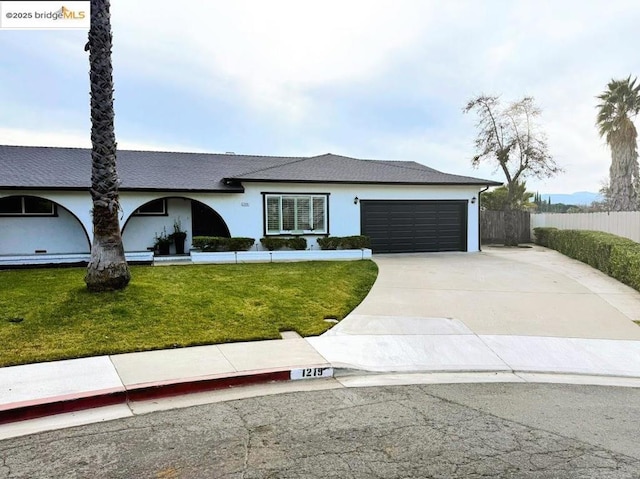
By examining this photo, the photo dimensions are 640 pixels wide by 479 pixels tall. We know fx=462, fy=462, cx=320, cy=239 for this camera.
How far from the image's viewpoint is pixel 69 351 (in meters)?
6.62

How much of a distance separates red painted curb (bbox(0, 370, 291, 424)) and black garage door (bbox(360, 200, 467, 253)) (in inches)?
497

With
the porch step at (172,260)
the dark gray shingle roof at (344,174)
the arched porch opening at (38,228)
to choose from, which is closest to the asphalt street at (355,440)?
the porch step at (172,260)

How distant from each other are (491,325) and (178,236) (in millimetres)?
11989

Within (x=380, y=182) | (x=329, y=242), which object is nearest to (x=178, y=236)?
(x=329, y=242)

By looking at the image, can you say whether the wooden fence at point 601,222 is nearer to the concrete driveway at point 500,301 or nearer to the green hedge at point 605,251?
the green hedge at point 605,251

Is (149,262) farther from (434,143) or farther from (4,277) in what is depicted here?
(434,143)

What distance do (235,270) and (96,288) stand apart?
4263mm

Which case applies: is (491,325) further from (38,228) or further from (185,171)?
(38,228)

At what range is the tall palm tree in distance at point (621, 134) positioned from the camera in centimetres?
2394

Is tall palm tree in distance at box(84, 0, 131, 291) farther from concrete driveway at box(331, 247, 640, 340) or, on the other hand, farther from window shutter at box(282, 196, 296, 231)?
window shutter at box(282, 196, 296, 231)

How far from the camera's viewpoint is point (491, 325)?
28.3ft

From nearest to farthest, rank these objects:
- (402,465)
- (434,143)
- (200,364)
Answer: (402,465) < (200,364) < (434,143)

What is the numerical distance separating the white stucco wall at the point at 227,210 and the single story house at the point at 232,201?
4cm

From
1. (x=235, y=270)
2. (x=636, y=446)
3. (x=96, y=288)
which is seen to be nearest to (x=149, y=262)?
(x=235, y=270)
